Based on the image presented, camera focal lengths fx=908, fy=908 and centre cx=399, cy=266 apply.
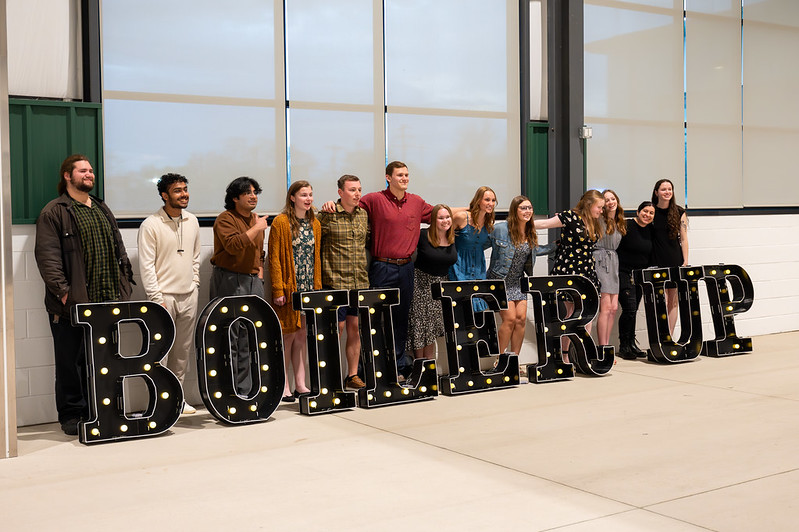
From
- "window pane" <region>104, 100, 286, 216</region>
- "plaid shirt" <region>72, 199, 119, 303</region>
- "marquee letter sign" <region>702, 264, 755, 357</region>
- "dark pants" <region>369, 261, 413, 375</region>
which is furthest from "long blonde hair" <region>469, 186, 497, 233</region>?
"plaid shirt" <region>72, 199, 119, 303</region>

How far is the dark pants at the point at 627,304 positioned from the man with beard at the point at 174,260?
3935mm

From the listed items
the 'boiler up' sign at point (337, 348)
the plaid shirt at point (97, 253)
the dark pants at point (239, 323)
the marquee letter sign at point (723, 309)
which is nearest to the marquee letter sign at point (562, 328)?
the 'boiler up' sign at point (337, 348)

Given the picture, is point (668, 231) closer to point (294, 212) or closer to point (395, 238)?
point (395, 238)

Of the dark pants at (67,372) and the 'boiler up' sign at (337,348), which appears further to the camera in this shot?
the dark pants at (67,372)

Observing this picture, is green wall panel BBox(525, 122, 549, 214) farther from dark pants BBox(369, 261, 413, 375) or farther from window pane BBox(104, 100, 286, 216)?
window pane BBox(104, 100, 286, 216)

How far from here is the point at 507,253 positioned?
7.18 meters

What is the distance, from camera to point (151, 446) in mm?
5191

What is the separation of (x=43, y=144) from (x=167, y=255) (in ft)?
3.49

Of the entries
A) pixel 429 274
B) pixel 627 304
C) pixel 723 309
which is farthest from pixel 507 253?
pixel 723 309

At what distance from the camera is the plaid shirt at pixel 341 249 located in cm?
652

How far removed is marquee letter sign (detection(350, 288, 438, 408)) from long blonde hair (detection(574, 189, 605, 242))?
6.77 ft

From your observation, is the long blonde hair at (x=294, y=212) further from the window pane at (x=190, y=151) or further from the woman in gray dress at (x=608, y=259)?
the woman in gray dress at (x=608, y=259)

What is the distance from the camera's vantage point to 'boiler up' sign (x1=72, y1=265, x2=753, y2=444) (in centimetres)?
538

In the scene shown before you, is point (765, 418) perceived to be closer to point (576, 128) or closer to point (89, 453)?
point (576, 128)
